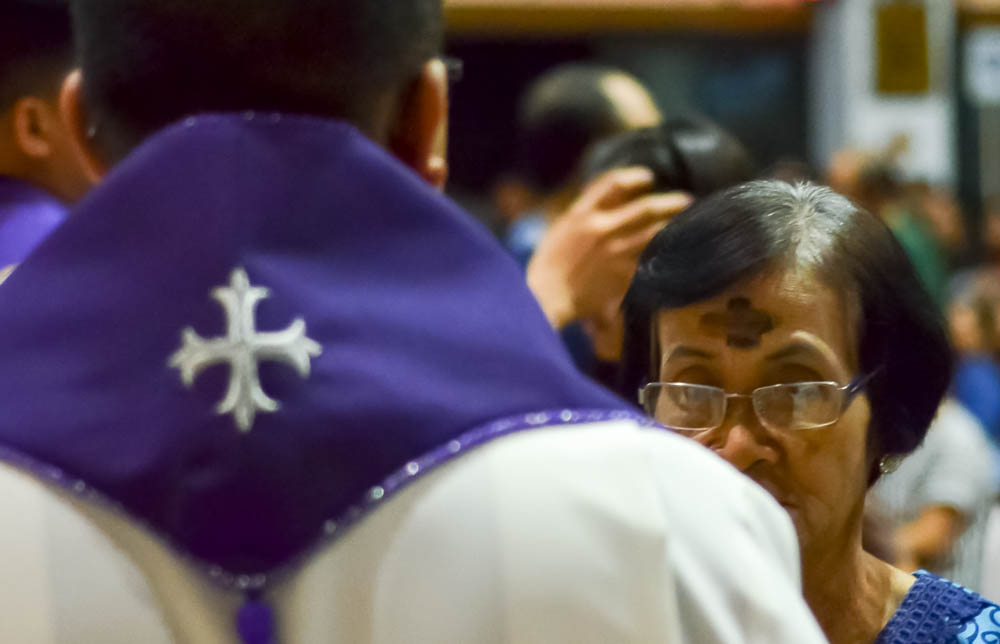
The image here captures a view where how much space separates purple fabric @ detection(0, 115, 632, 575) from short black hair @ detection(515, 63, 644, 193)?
2.09m

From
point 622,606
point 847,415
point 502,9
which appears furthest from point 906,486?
point 502,9

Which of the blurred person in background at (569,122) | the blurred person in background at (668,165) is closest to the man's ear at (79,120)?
the blurred person in background at (668,165)

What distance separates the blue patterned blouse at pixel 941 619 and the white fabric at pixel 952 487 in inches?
96.5

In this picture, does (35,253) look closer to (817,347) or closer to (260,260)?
(260,260)

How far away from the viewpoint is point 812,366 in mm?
1489

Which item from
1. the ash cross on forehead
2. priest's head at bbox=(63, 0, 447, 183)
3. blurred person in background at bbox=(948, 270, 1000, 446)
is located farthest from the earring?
blurred person in background at bbox=(948, 270, 1000, 446)

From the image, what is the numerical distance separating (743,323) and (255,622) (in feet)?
2.64

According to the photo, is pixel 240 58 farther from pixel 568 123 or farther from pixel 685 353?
pixel 568 123

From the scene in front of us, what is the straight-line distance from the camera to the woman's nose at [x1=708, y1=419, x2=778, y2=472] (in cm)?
147

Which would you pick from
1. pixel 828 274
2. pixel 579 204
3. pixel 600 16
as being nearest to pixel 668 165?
pixel 579 204

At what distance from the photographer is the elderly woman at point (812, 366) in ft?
4.86

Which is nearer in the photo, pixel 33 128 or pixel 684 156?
pixel 33 128

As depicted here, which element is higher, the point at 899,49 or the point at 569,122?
the point at 899,49

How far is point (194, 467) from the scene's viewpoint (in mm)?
796
